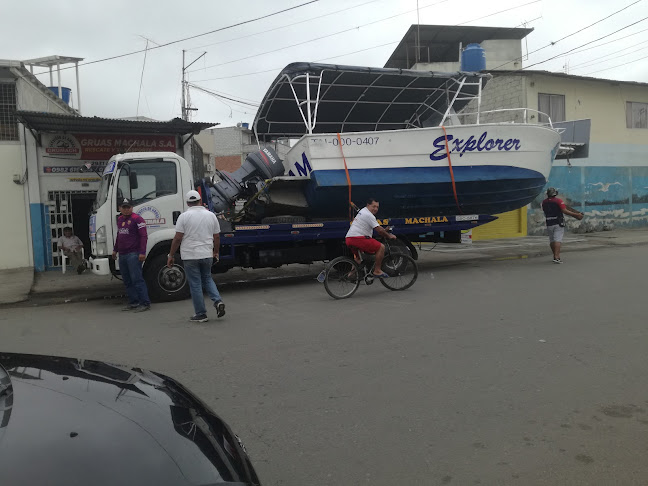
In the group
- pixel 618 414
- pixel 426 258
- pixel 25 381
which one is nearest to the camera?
pixel 25 381

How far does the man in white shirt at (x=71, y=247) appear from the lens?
12.3 m

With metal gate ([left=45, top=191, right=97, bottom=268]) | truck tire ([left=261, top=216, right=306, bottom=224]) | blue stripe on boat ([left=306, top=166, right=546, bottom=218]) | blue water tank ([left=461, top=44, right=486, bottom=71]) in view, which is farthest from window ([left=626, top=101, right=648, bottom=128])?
metal gate ([left=45, top=191, right=97, bottom=268])

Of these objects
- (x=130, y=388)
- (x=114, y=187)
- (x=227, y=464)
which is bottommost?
(x=227, y=464)

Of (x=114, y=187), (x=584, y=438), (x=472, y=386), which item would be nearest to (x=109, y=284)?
(x=114, y=187)

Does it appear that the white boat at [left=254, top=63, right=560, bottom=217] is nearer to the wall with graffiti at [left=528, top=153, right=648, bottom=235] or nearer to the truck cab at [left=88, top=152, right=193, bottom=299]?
the truck cab at [left=88, top=152, right=193, bottom=299]

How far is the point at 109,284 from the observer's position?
10742mm

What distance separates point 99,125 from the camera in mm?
11680

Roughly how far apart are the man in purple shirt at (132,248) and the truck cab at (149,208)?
53 centimetres

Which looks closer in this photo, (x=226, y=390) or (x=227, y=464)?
(x=227, y=464)

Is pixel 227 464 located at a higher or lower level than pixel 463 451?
higher

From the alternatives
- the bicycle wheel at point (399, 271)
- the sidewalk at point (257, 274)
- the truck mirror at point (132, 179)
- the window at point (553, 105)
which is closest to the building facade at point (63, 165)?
the sidewalk at point (257, 274)

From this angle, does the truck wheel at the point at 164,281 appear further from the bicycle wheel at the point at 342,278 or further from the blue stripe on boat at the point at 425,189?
the blue stripe on boat at the point at 425,189

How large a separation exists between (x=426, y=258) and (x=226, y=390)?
9989mm

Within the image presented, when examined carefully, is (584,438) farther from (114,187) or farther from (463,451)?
(114,187)
